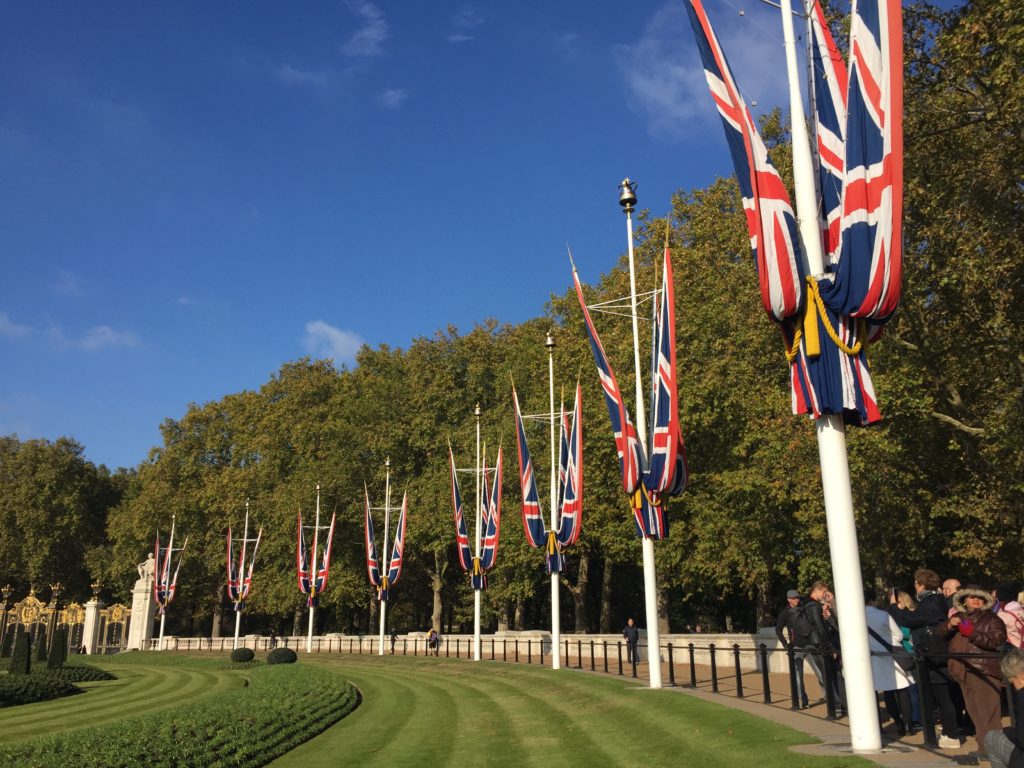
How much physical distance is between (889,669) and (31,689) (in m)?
26.9

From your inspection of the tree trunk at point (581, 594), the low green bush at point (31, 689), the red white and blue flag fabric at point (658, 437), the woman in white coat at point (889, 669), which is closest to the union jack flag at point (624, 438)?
the red white and blue flag fabric at point (658, 437)

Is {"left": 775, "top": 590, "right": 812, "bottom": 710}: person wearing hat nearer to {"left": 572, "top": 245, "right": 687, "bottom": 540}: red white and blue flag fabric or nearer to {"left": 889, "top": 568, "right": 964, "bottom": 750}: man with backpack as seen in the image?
{"left": 889, "top": 568, "right": 964, "bottom": 750}: man with backpack

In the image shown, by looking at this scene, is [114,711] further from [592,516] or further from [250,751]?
[592,516]

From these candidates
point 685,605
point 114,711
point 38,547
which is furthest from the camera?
point 38,547

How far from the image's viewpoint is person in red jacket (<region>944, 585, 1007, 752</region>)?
28.1 ft

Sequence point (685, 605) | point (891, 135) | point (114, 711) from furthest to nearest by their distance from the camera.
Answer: point (685, 605), point (114, 711), point (891, 135)

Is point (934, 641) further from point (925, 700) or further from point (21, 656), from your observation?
point (21, 656)

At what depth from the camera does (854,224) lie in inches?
371

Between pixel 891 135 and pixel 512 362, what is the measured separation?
46956 millimetres

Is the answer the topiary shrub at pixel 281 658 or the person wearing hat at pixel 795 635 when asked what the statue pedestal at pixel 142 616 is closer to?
the topiary shrub at pixel 281 658

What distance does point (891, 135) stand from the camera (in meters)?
9.15

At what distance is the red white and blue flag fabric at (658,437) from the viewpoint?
55.2 feet

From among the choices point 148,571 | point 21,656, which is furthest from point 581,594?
point 148,571

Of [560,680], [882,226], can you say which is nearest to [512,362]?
[560,680]
